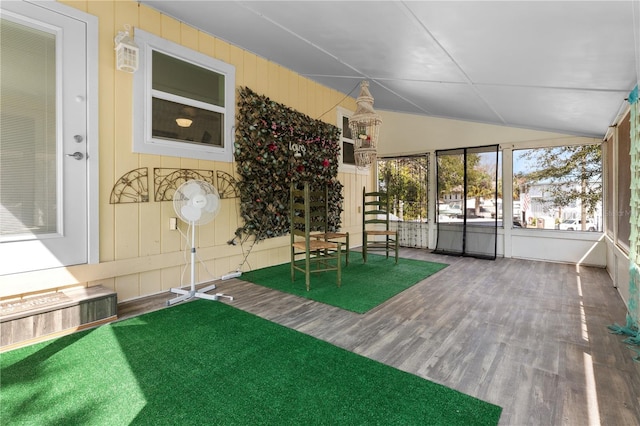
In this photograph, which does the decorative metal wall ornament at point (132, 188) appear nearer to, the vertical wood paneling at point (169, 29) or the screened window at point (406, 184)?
the vertical wood paneling at point (169, 29)

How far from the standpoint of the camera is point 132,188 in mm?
3016

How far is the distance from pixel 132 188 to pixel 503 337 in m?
3.57

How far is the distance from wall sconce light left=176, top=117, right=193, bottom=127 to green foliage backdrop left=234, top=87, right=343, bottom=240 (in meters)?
0.60

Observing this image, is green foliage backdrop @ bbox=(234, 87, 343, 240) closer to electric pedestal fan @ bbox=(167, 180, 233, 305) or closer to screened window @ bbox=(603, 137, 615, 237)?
electric pedestal fan @ bbox=(167, 180, 233, 305)

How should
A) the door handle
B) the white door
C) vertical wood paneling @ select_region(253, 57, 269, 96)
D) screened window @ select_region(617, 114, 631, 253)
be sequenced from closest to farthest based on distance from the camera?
the white door < the door handle < screened window @ select_region(617, 114, 631, 253) < vertical wood paneling @ select_region(253, 57, 269, 96)

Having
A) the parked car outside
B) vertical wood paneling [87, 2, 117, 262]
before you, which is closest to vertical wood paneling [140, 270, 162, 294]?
vertical wood paneling [87, 2, 117, 262]

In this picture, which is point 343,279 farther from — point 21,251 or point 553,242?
point 553,242

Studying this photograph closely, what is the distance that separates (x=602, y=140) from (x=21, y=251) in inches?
→ 287

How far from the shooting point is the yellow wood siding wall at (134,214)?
2768 millimetres

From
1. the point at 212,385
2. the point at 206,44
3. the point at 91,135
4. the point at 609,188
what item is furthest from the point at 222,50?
the point at 609,188

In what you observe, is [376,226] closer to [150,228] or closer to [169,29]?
[150,228]

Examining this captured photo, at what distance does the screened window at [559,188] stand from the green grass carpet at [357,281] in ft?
6.80

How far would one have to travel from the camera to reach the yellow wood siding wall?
9.08 feet

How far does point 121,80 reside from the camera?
2916 mm
